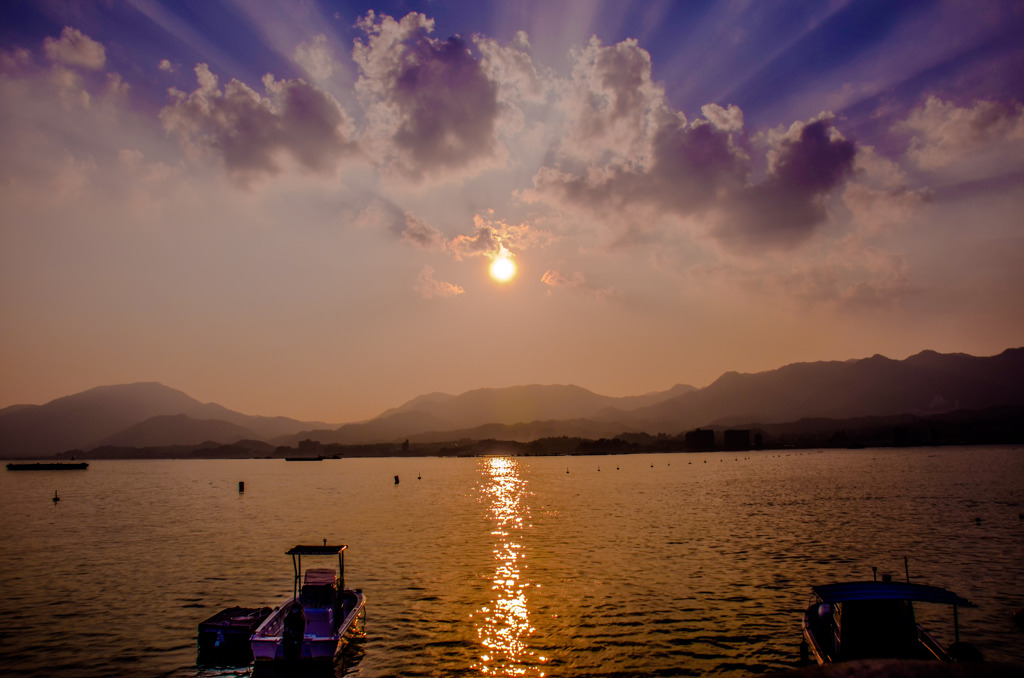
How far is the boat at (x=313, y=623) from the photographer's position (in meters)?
23.8

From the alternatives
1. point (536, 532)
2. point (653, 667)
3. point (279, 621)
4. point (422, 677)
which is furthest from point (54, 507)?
point (653, 667)

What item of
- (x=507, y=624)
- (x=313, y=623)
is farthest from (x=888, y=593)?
(x=313, y=623)

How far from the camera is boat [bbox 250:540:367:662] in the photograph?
23750 mm

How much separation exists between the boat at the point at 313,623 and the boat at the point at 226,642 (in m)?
1.40

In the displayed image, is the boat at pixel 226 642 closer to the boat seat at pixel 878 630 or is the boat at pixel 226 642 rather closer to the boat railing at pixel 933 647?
the boat seat at pixel 878 630

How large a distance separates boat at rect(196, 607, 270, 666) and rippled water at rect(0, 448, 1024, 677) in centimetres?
60

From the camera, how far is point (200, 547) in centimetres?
5647

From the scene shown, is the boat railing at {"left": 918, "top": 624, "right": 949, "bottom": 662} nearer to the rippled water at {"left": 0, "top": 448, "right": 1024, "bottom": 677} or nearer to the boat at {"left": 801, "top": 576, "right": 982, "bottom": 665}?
the boat at {"left": 801, "top": 576, "right": 982, "bottom": 665}

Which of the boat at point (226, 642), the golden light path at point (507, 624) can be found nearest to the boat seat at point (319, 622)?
the boat at point (226, 642)

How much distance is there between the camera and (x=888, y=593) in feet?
70.1

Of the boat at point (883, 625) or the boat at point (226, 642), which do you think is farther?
the boat at point (226, 642)

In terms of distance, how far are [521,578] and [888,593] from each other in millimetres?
24439

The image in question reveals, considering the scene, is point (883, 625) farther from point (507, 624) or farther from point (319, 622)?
point (319, 622)

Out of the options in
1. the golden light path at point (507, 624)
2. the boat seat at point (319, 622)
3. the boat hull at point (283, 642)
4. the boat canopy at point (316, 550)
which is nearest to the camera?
the boat hull at point (283, 642)
